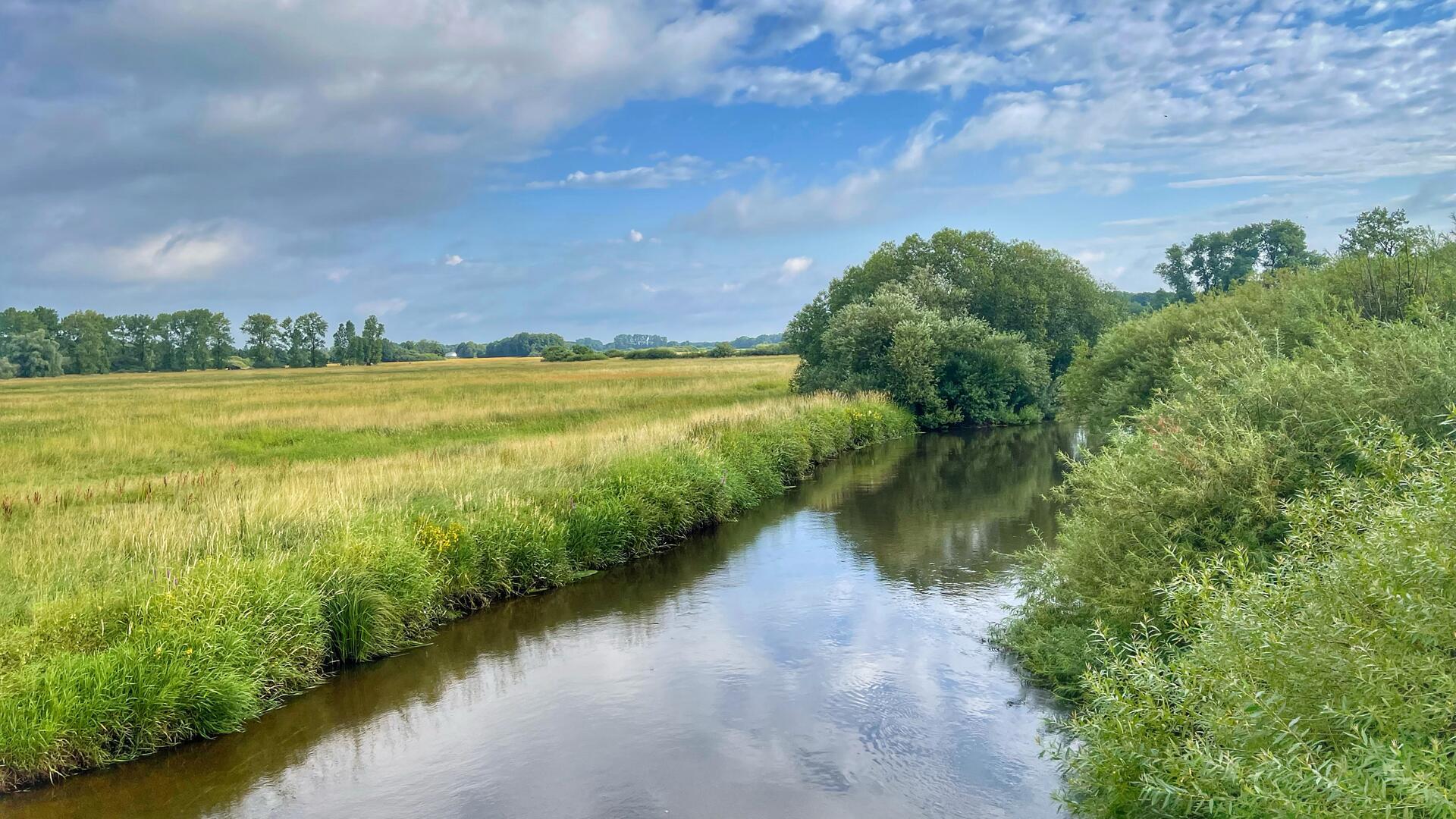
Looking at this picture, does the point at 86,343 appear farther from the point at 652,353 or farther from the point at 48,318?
the point at 652,353

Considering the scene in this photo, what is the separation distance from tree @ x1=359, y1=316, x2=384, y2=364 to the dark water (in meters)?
120

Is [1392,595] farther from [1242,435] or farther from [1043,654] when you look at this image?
[1043,654]

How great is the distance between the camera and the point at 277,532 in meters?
11.6

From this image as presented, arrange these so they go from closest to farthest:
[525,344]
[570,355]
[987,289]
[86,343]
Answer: [987,289]
[86,343]
[570,355]
[525,344]

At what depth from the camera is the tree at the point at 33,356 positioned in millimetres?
A: 87375

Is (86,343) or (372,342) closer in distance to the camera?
(86,343)

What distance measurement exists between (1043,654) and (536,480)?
31.5 ft

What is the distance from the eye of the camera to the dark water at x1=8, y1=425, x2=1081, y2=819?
24.7ft

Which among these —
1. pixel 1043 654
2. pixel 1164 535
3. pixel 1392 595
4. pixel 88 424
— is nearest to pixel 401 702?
pixel 1043 654

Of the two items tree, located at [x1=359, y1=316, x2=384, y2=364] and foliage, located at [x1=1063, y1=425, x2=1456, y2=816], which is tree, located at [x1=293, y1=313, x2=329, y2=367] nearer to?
tree, located at [x1=359, y1=316, x2=384, y2=364]

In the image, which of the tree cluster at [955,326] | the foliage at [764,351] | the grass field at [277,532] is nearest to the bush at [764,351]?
the foliage at [764,351]

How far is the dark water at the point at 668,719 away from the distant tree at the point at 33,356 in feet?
332

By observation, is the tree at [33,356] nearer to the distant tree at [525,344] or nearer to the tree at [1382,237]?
the distant tree at [525,344]

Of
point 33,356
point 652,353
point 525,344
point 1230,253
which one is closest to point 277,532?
point 1230,253
